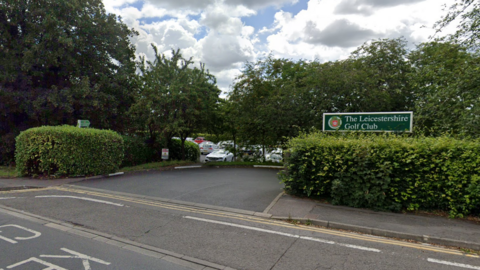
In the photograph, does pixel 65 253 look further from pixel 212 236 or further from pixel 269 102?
pixel 269 102

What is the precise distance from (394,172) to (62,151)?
12387 millimetres

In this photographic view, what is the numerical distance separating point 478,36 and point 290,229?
8.81 meters

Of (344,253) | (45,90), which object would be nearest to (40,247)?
(344,253)

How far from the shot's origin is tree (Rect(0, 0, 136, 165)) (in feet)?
54.3

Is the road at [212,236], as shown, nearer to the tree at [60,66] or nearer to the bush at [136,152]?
the bush at [136,152]

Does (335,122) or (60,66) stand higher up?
(60,66)

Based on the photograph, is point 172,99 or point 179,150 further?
point 179,150

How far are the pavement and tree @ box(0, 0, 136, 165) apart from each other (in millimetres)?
14737

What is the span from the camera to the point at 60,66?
18.9 meters

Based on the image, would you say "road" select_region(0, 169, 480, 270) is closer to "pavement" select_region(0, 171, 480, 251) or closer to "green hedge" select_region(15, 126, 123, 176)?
"pavement" select_region(0, 171, 480, 251)

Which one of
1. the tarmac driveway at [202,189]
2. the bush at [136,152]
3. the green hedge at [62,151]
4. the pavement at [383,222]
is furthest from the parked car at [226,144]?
the pavement at [383,222]

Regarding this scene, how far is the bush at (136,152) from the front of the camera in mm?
17391

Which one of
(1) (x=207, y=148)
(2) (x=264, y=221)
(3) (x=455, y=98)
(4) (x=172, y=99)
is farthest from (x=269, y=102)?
(1) (x=207, y=148)

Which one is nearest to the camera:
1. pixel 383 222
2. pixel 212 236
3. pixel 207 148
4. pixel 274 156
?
pixel 212 236
